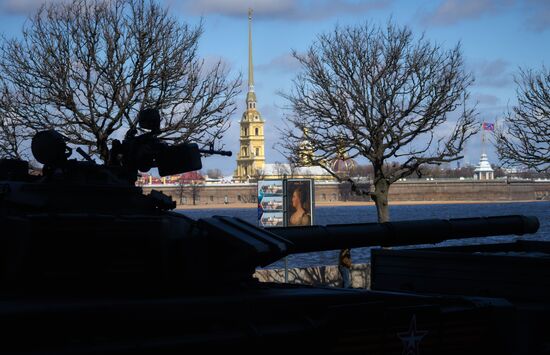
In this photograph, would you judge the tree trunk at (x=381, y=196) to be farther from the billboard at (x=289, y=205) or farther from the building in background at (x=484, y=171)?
the building in background at (x=484, y=171)

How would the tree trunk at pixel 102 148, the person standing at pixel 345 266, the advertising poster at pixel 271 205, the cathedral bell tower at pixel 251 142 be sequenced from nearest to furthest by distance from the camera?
the tree trunk at pixel 102 148, the advertising poster at pixel 271 205, the person standing at pixel 345 266, the cathedral bell tower at pixel 251 142

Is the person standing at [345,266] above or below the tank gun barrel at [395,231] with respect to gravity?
below

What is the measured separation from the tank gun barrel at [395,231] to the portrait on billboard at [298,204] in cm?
838

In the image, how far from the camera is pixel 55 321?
18.9ft

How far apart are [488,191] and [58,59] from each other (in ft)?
472

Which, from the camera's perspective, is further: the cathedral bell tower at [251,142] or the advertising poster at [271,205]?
the cathedral bell tower at [251,142]

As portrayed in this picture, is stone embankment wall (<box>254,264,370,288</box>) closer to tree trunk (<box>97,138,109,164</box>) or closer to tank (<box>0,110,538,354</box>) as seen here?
tree trunk (<box>97,138,109,164</box>)

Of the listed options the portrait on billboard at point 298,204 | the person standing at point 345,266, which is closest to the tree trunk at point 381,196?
the person standing at point 345,266

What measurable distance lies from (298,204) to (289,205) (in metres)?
0.20

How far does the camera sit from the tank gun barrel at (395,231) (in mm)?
8430

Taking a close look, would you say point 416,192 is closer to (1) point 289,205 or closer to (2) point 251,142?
(2) point 251,142

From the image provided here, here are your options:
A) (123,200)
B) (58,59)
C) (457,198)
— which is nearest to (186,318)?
(123,200)

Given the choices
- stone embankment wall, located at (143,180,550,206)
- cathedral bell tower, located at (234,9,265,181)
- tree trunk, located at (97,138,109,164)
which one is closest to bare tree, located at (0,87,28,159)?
tree trunk, located at (97,138,109,164)

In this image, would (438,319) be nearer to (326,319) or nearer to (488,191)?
(326,319)
